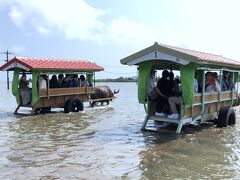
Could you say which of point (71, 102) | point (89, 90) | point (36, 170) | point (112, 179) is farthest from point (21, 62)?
point (112, 179)

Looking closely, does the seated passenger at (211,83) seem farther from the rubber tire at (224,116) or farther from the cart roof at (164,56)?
the cart roof at (164,56)

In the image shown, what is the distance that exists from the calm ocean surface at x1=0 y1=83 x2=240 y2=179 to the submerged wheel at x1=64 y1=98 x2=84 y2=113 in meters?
3.29

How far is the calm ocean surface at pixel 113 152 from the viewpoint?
23.7ft

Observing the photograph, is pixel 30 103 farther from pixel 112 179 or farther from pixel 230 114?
pixel 112 179

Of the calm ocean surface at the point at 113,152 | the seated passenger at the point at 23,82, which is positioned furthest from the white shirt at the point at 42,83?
the calm ocean surface at the point at 113,152

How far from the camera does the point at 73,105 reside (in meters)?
17.6

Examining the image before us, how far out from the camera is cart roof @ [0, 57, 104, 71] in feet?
51.2

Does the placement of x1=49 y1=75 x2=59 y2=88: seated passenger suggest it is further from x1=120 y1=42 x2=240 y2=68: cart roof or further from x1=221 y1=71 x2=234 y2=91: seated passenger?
x1=221 y1=71 x2=234 y2=91: seated passenger

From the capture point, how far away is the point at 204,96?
11.9 meters

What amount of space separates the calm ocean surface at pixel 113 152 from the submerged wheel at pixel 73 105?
3.29m

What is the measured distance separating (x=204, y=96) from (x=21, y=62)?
25.7 feet

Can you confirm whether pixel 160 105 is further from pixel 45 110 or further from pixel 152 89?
pixel 45 110

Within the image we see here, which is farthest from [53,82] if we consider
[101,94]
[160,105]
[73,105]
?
[160,105]

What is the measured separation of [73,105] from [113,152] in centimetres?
887
